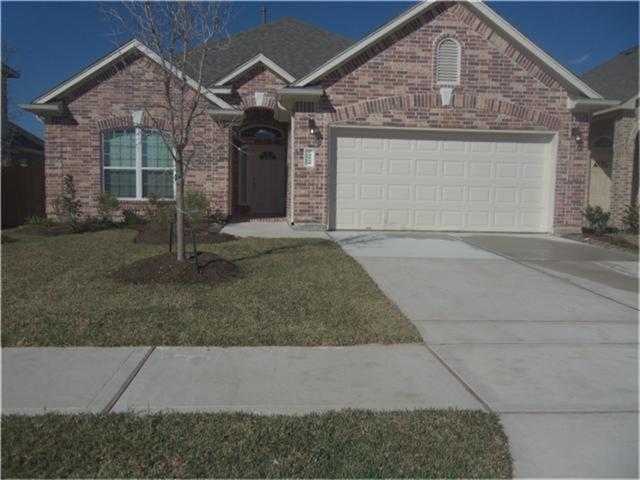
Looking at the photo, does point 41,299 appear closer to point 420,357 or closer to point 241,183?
point 420,357

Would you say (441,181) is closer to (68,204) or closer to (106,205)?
(106,205)

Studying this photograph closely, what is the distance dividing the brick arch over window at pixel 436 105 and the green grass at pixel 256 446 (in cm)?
1071

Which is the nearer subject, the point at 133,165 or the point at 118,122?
the point at 118,122

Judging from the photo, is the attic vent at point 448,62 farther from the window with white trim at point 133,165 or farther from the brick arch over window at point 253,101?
the window with white trim at point 133,165

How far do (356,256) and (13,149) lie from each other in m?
17.7

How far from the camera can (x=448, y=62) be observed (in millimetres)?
13844

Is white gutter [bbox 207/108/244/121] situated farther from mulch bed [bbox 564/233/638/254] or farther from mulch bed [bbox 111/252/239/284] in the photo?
mulch bed [bbox 564/233/638/254]

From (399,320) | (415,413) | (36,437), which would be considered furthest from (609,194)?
(36,437)

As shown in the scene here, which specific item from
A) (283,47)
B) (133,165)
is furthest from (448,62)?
(133,165)

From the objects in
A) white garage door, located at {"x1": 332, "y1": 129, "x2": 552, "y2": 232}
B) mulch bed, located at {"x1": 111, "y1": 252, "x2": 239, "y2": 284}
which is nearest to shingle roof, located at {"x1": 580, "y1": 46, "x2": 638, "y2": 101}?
white garage door, located at {"x1": 332, "y1": 129, "x2": 552, "y2": 232}

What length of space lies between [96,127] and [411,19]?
891 centimetres

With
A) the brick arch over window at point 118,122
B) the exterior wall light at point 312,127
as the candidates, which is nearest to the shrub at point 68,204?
the brick arch over window at point 118,122

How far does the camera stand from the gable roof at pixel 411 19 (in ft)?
43.8

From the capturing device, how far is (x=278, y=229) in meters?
14.3
